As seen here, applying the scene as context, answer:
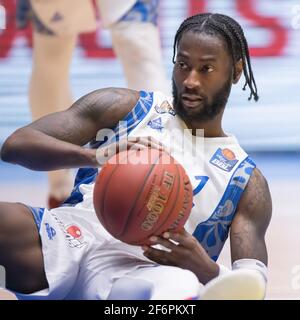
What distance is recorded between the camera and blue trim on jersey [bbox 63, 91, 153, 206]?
298cm

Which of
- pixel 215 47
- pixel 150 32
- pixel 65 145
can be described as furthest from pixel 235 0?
pixel 65 145

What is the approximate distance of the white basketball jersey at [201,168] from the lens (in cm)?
292

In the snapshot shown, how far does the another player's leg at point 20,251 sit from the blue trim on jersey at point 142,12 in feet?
7.00

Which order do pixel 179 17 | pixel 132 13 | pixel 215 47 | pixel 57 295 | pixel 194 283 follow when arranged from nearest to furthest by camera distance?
pixel 194 283
pixel 57 295
pixel 215 47
pixel 132 13
pixel 179 17

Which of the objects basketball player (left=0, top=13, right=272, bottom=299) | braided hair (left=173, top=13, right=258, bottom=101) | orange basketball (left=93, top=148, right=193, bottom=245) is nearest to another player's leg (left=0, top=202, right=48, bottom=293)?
basketball player (left=0, top=13, right=272, bottom=299)

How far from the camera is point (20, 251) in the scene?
8.77ft

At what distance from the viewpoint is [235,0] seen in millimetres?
5309

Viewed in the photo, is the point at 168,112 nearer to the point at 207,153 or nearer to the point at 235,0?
the point at 207,153

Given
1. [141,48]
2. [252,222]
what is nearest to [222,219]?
[252,222]

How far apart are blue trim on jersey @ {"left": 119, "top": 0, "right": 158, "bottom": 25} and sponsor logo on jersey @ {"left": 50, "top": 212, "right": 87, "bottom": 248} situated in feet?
6.58

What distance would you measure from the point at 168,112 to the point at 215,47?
10.7 inches

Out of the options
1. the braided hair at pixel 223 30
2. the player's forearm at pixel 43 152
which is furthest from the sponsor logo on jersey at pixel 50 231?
the braided hair at pixel 223 30

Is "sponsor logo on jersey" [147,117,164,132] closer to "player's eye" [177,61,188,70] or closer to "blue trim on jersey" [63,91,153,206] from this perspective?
"blue trim on jersey" [63,91,153,206]

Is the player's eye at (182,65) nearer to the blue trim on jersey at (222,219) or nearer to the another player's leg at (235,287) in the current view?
the blue trim on jersey at (222,219)
